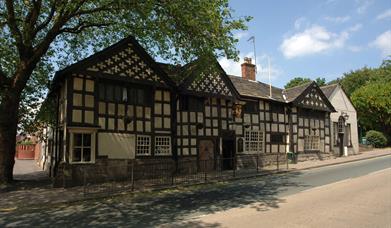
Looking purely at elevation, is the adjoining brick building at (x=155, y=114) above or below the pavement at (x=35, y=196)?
above

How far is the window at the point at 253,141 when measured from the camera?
81.3 feet

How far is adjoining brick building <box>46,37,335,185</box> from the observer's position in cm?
1712

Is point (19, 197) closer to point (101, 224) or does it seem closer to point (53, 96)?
point (101, 224)

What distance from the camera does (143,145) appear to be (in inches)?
761

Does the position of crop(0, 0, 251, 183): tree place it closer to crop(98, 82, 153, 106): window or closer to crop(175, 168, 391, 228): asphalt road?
crop(98, 82, 153, 106): window

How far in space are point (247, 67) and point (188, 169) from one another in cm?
1296

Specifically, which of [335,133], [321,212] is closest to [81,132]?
[321,212]

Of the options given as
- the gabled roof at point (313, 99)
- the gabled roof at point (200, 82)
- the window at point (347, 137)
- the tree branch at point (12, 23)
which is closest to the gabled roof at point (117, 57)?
the gabled roof at point (200, 82)

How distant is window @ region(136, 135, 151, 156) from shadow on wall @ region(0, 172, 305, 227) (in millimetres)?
4655

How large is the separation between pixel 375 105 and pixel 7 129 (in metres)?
39.2

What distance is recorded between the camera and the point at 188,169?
68.3 ft

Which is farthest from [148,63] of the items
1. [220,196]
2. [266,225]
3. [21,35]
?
[266,225]

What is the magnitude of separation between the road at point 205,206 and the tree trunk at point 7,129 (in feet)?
16.6

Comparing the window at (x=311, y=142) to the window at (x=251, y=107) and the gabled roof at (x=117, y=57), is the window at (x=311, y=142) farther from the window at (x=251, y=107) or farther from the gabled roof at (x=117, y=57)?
the gabled roof at (x=117, y=57)
